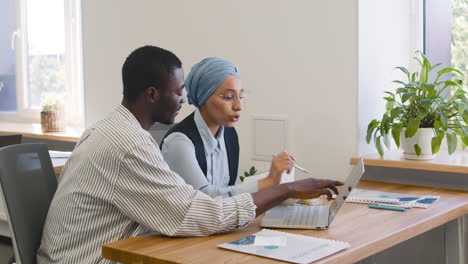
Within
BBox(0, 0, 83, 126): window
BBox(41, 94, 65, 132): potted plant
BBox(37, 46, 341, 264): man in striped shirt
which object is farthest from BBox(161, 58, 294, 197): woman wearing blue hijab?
BBox(0, 0, 83, 126): window

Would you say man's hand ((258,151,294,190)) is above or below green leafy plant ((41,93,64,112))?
below

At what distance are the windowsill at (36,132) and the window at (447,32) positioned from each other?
198cm

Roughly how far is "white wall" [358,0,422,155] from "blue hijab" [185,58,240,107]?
2.61ft

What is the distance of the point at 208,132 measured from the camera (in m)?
2.19

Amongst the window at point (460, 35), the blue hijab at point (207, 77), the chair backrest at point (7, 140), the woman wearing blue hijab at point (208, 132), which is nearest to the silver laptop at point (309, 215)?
the woman wearing blue hijab at point (208, 132)

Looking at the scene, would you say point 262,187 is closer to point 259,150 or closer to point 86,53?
point 259,150

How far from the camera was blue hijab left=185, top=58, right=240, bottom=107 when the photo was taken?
2145 mm

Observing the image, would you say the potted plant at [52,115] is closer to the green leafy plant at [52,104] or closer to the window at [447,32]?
the green leafy plant at [52,104]

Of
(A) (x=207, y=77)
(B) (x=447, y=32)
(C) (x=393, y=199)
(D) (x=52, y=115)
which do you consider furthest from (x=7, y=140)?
(B) (x=447, y=32)

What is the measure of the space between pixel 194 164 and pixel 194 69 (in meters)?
0.33

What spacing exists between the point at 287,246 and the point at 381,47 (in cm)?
149

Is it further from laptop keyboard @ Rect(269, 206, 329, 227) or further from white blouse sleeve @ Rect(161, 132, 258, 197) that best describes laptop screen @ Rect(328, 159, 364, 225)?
white blouse sleeve @ Rect(161, 132, 258, 197)

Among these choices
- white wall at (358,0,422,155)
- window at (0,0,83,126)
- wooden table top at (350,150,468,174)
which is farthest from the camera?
window at (0,0,83,126)

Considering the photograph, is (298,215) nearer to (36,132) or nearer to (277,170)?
(277,170)
